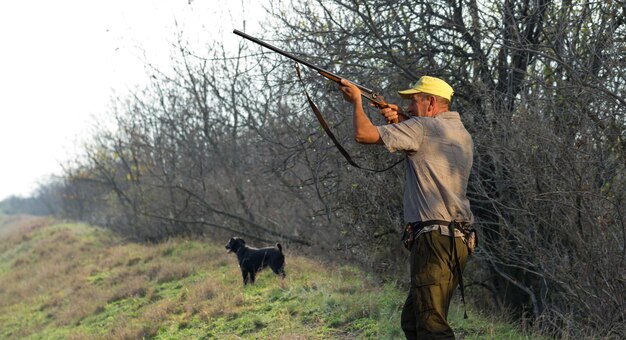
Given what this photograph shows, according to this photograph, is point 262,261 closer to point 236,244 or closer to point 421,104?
point 236,244

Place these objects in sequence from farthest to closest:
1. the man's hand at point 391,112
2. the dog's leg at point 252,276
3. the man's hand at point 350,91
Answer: the dog's leg at point 252,276
the man's hand at point 391,112
the man's hand at point 350,91

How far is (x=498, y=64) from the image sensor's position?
9672 mm

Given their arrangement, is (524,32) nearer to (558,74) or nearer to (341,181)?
(558,74)

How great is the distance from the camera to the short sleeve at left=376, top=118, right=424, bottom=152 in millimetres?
4320

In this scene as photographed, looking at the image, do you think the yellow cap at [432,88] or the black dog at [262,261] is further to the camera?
the black dog at [262,261]

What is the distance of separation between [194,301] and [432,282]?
7.02 m

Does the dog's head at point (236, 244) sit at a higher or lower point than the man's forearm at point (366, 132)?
lower

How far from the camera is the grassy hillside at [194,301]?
781cm

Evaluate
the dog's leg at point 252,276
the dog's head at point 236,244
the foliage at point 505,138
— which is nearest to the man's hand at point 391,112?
the foliage at point 505,138

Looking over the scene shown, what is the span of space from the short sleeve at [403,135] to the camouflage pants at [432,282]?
2.03 ft

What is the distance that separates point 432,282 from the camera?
450 cm

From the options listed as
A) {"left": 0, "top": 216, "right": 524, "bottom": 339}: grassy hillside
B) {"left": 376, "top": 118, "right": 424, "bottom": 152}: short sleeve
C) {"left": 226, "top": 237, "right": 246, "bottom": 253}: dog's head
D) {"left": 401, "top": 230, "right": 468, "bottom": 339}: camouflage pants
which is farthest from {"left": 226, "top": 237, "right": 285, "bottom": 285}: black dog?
{"left": 376, "top": 118, "right": 424, "bottom": 152}: short sleeve

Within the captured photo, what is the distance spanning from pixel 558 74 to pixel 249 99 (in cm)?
1136

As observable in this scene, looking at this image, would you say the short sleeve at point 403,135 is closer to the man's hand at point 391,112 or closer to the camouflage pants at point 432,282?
the man's hand at point 391,112
